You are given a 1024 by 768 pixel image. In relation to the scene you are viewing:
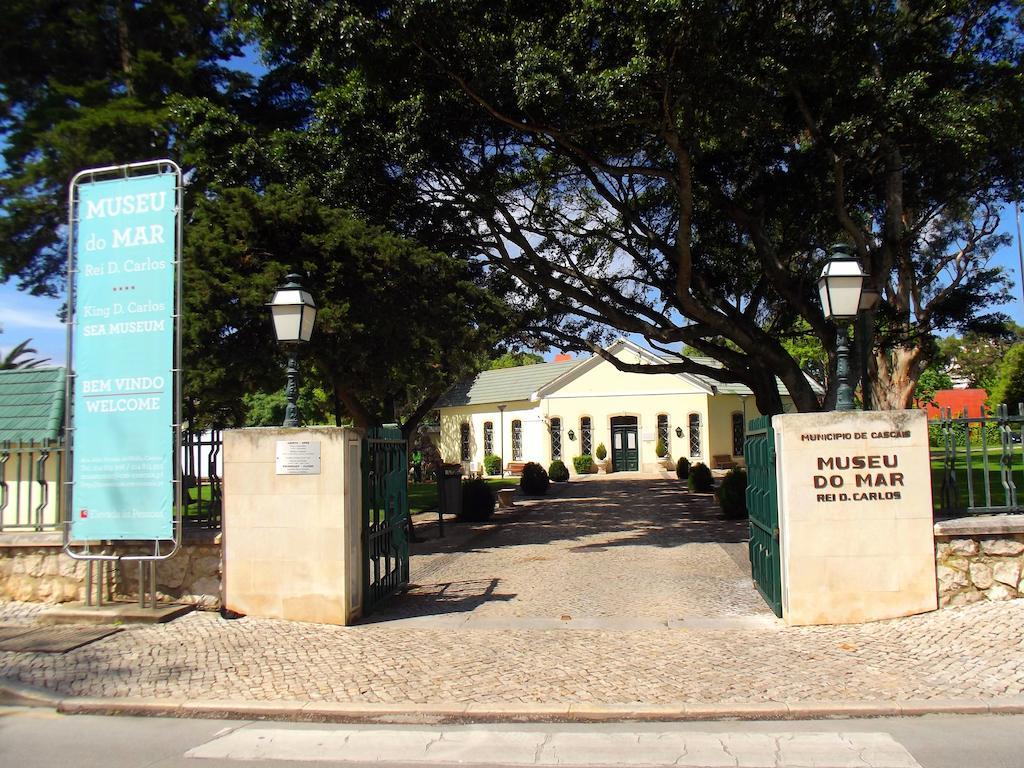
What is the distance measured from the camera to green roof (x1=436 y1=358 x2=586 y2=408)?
41375 millimetres

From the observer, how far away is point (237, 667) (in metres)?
6.98

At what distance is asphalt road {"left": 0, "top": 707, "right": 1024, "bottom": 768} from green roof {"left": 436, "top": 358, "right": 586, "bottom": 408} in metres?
34.6

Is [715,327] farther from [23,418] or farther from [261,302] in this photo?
[23,418]

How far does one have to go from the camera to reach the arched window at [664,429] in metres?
39.1

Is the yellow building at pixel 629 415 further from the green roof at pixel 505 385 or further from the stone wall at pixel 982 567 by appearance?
the stone wall at pixel 982 567

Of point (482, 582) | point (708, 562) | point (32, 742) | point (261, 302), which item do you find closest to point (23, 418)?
point (261, 302)

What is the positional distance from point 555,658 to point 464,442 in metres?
38.1

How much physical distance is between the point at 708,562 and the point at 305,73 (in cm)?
1195

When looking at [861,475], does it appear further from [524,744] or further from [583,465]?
[583,465]

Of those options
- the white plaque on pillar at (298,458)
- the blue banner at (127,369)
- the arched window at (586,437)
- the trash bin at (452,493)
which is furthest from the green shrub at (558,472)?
the blue banner at (127,369)

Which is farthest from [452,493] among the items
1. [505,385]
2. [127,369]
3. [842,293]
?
[505,385]

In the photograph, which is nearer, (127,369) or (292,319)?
(127,369)

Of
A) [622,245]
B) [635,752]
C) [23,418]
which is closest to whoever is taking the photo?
[635,752]

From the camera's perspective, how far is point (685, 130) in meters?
12.2
